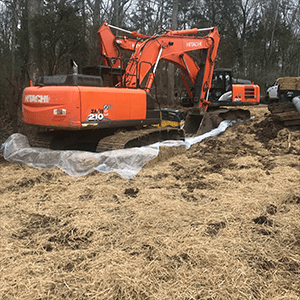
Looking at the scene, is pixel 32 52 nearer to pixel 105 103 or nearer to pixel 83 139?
pixel 83 139

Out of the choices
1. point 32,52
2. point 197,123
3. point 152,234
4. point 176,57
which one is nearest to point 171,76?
point 197,123

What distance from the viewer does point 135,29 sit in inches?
729

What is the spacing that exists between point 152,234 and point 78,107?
3.26 metres

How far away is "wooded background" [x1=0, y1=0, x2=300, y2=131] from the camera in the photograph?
10.4 m

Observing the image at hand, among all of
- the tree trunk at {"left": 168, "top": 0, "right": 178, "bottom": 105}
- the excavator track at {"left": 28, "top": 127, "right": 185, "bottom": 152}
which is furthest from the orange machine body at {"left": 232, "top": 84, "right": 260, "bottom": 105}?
the excavator track at {"left": 28, "top": 127, "right": 185, "bottom": 152}

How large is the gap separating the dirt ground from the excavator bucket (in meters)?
4.21

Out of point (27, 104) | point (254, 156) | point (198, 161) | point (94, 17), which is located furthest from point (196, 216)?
point (94, 17)

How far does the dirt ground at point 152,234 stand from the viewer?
233cm

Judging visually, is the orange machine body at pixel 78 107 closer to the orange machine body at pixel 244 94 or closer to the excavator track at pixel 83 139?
the excavator track at pixel 83 139

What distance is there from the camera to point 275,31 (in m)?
30.6

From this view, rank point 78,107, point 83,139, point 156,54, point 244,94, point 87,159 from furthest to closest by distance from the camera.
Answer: point 244,94
point 156,54
point 83,139
point 78,107
point 87,159

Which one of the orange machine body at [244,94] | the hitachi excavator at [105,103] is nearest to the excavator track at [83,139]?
the hitachi excavator at [105,103]

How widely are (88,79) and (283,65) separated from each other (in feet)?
96.8

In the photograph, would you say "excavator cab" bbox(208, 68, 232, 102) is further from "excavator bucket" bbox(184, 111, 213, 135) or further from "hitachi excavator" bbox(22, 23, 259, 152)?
"hitachi excavator" bbox(22, 23, 259, 152)
